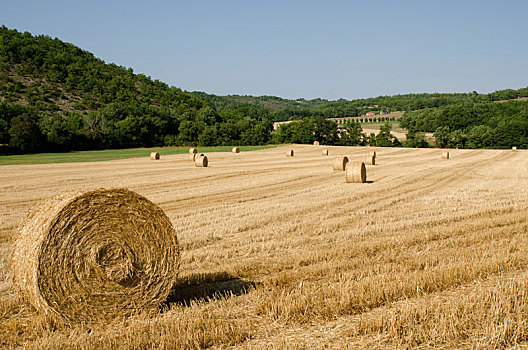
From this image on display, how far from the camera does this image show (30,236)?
4.99 meters

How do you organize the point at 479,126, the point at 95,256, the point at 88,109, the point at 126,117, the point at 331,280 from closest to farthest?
the point at 95,256 → the point at 331,280 → the point at 479,126 → the point at 126,117 → the point at 88,109

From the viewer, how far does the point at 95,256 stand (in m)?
5.09

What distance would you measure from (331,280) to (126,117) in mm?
71117

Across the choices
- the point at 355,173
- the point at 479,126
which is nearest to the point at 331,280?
the point at 355,173

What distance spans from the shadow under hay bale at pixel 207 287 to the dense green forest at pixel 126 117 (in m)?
52.4

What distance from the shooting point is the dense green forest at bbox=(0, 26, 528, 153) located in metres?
59.5

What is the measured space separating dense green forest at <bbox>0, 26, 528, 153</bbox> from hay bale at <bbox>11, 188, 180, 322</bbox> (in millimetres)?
52817

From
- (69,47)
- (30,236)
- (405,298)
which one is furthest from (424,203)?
(69,47)

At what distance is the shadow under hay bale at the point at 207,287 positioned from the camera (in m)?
5.68

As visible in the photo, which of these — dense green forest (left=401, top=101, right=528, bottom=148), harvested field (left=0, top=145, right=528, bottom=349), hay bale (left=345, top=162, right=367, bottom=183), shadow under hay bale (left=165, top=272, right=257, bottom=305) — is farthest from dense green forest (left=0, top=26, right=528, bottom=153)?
shadow under hay bale (left=165, top=272, right=257, bottom=305)

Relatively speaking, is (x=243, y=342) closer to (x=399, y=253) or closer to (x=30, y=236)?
(x=30, y=236)

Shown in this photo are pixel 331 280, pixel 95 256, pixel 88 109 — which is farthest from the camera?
pixel 88 109

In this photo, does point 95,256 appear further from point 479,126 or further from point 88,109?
point 88,109

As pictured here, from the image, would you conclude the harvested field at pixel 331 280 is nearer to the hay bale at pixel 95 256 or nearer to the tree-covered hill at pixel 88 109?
the hay bale at pixel 95 256
